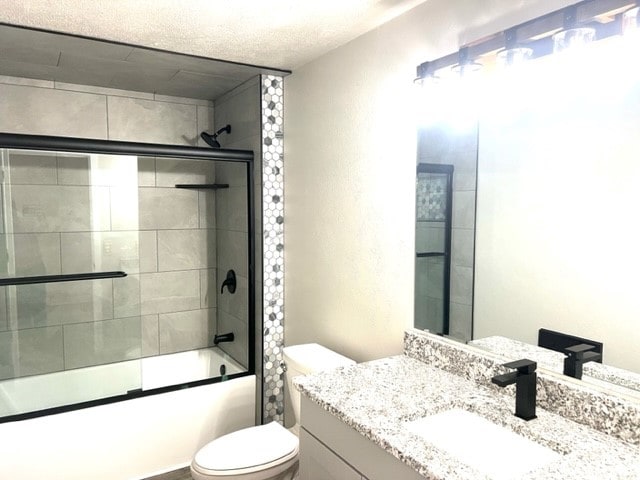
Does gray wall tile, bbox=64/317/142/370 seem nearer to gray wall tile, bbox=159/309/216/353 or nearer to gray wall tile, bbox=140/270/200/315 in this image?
gray wall tile, bbox=140/270/200/315

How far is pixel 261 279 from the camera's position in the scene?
2990mm

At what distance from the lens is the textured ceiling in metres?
1.92

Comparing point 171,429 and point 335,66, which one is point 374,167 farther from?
point 171,429

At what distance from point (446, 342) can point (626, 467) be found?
77 cm

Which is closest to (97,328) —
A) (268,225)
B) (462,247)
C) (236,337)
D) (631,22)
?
(236,337)

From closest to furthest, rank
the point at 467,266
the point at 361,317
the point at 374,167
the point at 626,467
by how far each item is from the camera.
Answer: the point at 626,467 → the point at 467,266 → the point at 374,167 → the point at 361,317

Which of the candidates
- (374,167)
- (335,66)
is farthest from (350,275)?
(335,66)

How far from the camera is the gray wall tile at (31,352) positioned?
2.59 meters

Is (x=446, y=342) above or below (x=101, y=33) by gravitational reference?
below

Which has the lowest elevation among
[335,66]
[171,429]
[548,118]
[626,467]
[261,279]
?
[171,429]

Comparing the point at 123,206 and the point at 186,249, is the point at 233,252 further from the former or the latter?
the point at 123,206

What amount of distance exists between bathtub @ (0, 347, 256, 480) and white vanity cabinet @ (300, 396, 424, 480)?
50.7 inches

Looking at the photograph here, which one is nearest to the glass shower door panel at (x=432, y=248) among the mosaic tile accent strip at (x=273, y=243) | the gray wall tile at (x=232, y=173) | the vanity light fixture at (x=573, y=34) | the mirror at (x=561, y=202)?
the mirror at (x=561, y=202)

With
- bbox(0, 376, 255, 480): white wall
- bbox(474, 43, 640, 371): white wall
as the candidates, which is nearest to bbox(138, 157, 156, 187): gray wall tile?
bbox(0, 376, 255, 480): white wall
